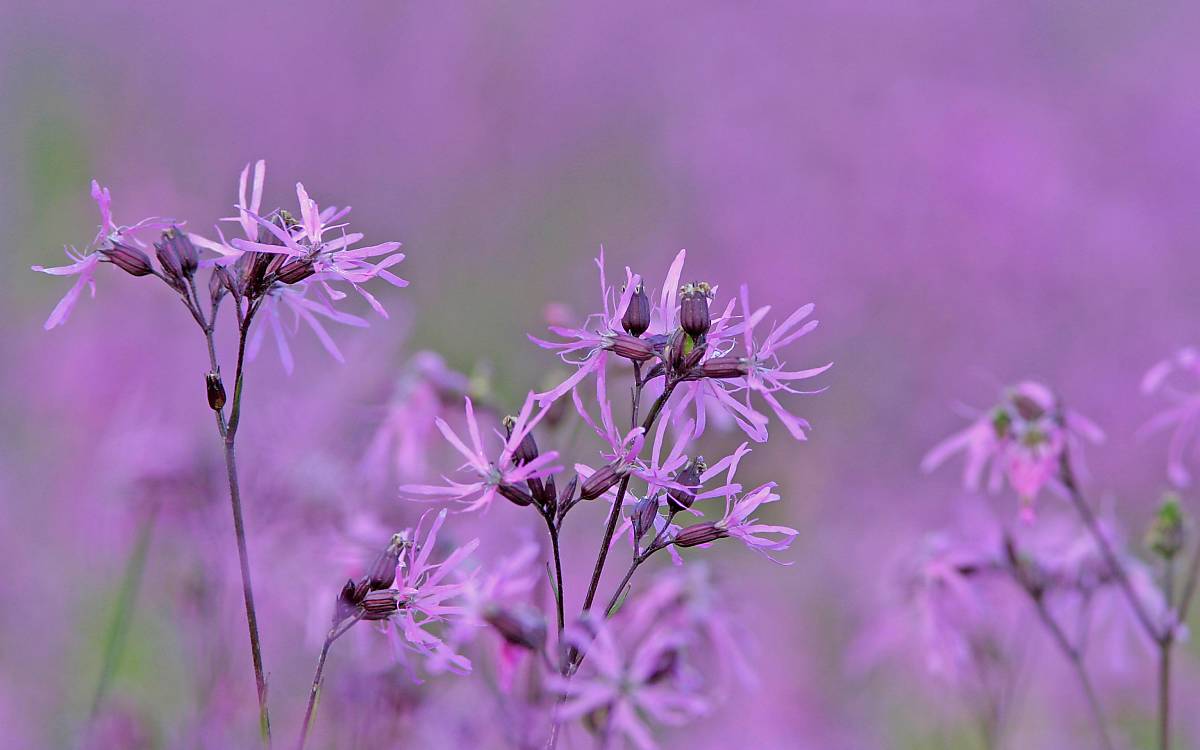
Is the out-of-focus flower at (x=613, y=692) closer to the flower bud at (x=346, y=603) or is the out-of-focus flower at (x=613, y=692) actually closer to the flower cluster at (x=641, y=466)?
the flower cluster at (x=641, y=466)

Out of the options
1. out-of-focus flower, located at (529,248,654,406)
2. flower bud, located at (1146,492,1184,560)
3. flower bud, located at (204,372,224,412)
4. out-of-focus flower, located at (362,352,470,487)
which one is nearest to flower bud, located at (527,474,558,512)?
out-of-focus flower, located at (529,248,654,406)

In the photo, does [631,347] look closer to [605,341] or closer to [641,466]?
[605,341]

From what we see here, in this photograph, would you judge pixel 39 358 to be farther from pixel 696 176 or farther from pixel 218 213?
pixel 696 176

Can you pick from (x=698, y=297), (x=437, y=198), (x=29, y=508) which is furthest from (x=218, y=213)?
(x=698, y=297)

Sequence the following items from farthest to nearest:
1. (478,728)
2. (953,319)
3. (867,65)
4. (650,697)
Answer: (867,65), (953,319), (478,728), (650,697)

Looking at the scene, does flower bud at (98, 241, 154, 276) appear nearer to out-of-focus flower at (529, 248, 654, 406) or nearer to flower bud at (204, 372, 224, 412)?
flower bud at (204, 372, 224, 412)

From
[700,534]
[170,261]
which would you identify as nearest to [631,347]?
[700,534]

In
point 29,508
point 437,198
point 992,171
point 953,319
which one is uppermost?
point 992,171

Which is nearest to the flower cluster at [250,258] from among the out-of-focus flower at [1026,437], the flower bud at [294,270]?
the flower bud at [294,270]
